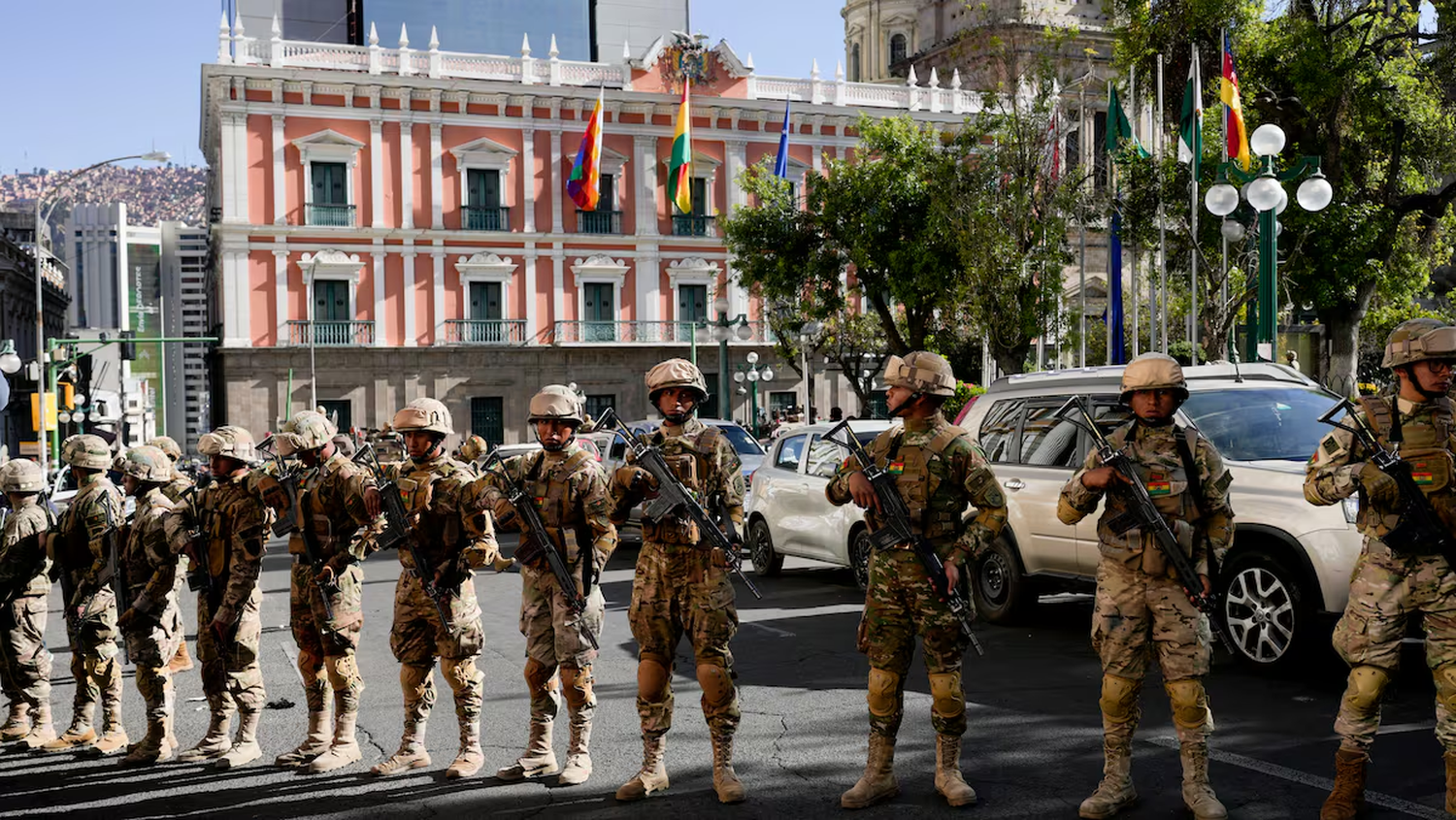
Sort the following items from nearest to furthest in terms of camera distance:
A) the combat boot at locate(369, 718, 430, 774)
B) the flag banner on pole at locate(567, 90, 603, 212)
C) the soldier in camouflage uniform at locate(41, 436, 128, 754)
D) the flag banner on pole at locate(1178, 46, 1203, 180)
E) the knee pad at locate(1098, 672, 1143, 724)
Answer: the knee pad at locate(1098, 672, 1143, 724) → the combat boot at locate(369, 718, 430, 774) → the soldier in camouflage uniform at locate(41, 436, 128, 754) → the flag banner on pole at locate(1178, 46, 1203, 180) → the flag banner on pole at locate(567, 90, 603, 212)

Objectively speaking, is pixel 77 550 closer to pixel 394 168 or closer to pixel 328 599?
pixel 328 599

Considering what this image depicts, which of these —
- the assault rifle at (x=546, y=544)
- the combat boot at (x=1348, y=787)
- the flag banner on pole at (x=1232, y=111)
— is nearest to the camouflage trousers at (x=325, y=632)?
the assault rifle at (x=546, y=544)

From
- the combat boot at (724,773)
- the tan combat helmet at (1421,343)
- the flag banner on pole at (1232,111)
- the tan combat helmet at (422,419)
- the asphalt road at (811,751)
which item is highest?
the flag banner on pole at (1232,111)

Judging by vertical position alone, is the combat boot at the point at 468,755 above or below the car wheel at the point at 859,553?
below

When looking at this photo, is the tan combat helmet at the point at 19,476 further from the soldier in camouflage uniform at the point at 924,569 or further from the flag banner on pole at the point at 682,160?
the flag banner on pole at the point at 682,160

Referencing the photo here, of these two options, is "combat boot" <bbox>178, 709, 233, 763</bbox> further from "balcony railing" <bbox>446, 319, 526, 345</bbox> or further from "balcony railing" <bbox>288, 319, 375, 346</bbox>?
"balcony railing" <bbox>446, 319, 526, 345</bbox>

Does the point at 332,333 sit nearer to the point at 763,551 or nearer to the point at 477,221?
the point at 477,221

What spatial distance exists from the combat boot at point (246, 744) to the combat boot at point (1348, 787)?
503cm

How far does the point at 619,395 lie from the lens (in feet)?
143

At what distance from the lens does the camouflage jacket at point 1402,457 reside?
512 cm

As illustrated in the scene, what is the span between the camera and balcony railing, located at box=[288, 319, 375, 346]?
40.2 meters

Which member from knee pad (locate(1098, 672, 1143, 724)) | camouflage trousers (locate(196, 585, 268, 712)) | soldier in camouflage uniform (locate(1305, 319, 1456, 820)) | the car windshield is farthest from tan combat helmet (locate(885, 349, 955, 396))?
camouflage trousers (locate(196, 585, 268, 712))

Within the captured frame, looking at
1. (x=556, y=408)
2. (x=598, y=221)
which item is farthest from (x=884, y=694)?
(x=598, y=221)

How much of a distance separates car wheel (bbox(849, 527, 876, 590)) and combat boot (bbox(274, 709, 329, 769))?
565 centimetres
